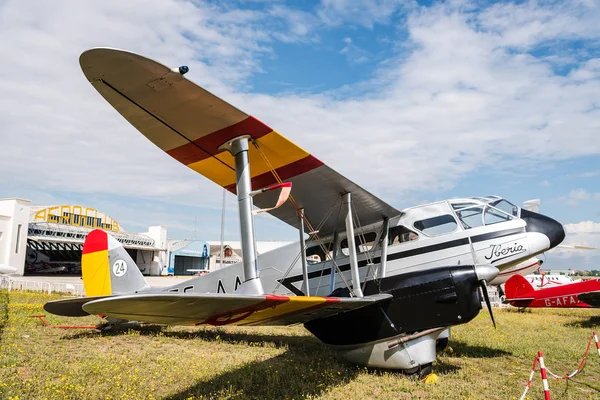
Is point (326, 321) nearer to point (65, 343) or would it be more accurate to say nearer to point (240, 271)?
point (240, 271)

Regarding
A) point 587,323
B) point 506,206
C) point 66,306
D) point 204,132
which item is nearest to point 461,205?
point 506,206

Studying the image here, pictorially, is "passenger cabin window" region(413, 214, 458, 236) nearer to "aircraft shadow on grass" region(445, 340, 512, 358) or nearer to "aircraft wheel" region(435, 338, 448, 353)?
"aircraft wheel" region(435, 338, 448, 353)

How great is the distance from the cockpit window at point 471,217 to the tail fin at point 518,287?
39.3 feet

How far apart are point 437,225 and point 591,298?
12106 millimetres

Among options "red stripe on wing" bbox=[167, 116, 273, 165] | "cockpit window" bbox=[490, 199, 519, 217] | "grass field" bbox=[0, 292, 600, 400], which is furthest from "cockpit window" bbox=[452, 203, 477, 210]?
"red stripe on wing" bbox=[167, 116, 273, 165]

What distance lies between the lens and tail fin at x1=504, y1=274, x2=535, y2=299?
17453 millimetres

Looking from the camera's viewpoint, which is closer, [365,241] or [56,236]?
[365,241]

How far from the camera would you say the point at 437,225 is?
301 inches

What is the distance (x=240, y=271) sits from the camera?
925cm

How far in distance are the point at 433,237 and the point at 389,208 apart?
973mm

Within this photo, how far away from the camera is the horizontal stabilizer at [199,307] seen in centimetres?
358

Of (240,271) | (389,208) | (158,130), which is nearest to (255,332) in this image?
(240,271)

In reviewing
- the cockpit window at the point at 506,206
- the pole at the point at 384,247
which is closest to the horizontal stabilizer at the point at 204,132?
the pole at the point at 384,247

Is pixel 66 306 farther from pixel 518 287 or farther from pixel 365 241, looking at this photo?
pixel 518 287
